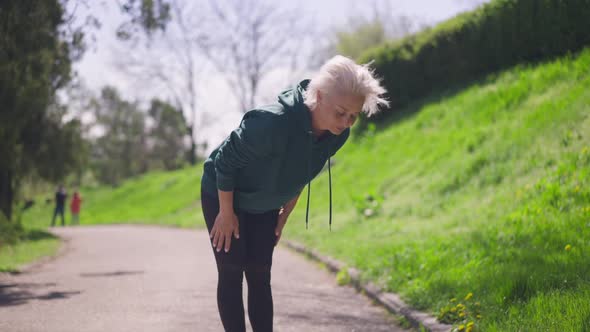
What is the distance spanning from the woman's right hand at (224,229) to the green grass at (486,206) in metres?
1.87

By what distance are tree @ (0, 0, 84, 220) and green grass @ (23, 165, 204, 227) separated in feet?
24.3

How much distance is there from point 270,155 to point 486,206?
608 centimetres

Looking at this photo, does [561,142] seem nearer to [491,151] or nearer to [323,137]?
[491,151]

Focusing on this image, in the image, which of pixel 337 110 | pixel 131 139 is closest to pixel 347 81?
pixel 337 110

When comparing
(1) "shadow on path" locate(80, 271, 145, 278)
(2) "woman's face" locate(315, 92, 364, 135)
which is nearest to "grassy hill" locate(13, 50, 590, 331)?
(2) "woman's face" locate(315, 92, 364, 135)

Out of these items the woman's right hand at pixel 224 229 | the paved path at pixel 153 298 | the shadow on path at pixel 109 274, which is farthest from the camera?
the shadow on path at pixel 109 274

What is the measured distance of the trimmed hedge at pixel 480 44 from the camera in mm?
12375

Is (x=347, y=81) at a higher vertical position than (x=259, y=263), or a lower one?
higher

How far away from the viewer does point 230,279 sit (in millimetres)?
3549

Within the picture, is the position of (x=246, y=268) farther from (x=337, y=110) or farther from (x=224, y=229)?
(x=337, y=110)

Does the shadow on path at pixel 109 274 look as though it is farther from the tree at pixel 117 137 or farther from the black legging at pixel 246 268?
the tree at pixel 117 137

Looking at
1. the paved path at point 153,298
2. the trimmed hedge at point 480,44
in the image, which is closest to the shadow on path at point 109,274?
the paved path at point 153,298

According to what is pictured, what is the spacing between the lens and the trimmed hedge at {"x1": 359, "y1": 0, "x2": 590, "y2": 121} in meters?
12.4

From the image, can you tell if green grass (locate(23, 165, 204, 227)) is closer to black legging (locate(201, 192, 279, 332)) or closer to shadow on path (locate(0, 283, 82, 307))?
shadow on path (locate(0, 283, 82, 307))
